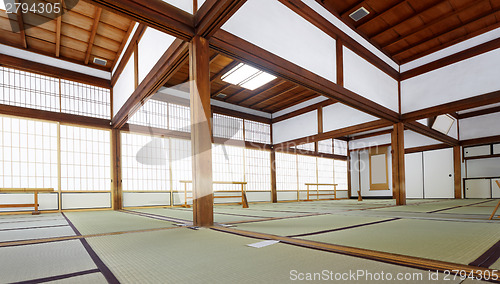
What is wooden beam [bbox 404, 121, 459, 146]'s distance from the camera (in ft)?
19.0

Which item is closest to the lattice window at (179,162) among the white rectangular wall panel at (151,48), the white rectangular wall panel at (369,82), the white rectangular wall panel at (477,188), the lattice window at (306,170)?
the white rectangular wall panel at (151,48)

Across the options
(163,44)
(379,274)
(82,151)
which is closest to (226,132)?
(82,151)

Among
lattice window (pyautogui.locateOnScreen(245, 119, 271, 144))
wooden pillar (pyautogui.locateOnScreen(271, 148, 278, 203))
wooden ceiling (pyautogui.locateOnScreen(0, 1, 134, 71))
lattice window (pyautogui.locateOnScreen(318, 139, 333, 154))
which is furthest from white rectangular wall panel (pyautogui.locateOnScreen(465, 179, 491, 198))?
wooden ceiling (pyautogui.locateOnScreen(0, 1, 134, 71))

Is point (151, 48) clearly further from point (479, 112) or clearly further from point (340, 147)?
point (479, 112)

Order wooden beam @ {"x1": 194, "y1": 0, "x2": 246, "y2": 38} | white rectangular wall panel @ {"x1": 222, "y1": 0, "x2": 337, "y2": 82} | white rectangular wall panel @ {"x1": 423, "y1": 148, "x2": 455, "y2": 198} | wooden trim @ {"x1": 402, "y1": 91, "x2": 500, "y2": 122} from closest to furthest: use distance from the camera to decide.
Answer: wooden beam @ {"x1": 194, "y1": 0, "x2": 246, "y2": 38} < white rectangular wall panel @ {"x1": 222, "y1": 0, "x2": 337, "y2": 82} < wooden trim @ {"x1": 402, "y1": 91, "x2": 500, "y2": 122} < white rectangular wall panel @ {"x1": 423, "y1": 148, "x2": 455, "y2": 198}

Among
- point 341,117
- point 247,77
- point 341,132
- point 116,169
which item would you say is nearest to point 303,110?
point 341,117

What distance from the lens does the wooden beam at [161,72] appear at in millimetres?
2930

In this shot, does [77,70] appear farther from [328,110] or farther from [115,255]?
[328,110]

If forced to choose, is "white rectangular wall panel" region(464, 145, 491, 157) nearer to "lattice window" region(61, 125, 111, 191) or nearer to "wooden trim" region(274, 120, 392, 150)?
"wooden trim" region(274, 120, 392, 150)

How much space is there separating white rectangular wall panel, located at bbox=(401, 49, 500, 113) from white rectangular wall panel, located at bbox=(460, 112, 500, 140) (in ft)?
15.7

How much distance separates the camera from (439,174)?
28.7 ft

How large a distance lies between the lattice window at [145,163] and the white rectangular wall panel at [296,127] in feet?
11.7

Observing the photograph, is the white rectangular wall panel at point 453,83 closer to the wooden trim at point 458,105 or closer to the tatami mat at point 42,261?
the wooden trim at point 458,105

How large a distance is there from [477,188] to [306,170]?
5298 mm
